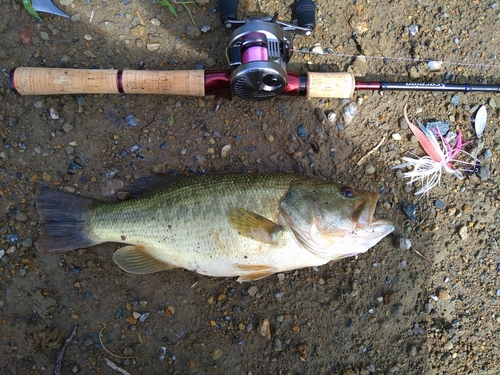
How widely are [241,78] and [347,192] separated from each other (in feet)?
3.55

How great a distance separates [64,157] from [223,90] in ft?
4.61

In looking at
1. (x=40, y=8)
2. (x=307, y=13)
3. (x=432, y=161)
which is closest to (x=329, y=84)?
(x=307, y=13)

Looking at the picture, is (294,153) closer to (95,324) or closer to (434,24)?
(434,24)

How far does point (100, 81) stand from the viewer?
279 centimetres

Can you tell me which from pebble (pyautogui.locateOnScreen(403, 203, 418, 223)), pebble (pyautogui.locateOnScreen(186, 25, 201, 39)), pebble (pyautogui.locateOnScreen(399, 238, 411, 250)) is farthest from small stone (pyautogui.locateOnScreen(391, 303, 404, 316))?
pebble (pyautogui.locateOnScreen(186, 25, 201, 39))

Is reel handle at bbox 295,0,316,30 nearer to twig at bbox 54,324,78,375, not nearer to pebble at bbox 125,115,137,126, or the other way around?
pebble at bbox 125,115,137,126

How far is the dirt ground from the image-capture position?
291 cm

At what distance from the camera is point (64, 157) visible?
3.01 m

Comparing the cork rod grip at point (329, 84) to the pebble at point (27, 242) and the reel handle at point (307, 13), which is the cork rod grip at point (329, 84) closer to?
the reel handle at point (307, 13)

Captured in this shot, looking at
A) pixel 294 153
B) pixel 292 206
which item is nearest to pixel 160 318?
pixel 292 206

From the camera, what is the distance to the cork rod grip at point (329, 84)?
9.35 ft

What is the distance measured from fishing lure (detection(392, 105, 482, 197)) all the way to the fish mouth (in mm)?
796

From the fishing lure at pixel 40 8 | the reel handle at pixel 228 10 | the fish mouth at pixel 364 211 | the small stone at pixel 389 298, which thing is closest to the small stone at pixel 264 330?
the small stone at pixel 389 298

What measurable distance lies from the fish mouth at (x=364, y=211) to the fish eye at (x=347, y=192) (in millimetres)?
76
